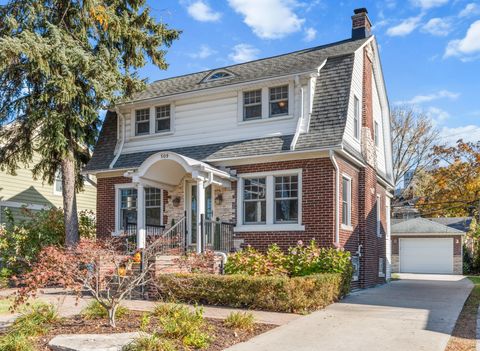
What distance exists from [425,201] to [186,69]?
1035 inches

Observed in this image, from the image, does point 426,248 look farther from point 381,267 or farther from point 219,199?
point 219,199

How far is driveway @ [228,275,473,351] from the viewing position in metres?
7.32

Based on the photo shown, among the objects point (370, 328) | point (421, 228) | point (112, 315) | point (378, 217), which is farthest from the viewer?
point (421, 228)

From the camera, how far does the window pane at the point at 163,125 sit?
16703 mm

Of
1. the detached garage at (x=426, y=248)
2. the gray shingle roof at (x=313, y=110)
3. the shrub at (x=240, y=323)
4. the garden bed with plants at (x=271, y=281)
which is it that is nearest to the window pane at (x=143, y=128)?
the gray shingle roof at (x=313, y=110)

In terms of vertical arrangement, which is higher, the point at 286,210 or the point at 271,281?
the point at 286,210

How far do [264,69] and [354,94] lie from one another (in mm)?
2919

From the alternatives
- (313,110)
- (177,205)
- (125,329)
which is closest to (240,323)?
(125,329)

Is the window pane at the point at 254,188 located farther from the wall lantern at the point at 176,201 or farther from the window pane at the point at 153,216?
the window pane at the point at 153,216

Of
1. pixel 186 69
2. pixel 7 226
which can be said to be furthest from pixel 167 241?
pixel 7 226

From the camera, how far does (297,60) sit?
53.3 feet

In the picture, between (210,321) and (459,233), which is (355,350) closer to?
(210,321)

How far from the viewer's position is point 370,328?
8.58 metres

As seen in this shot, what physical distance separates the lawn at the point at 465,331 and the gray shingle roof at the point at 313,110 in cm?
499
